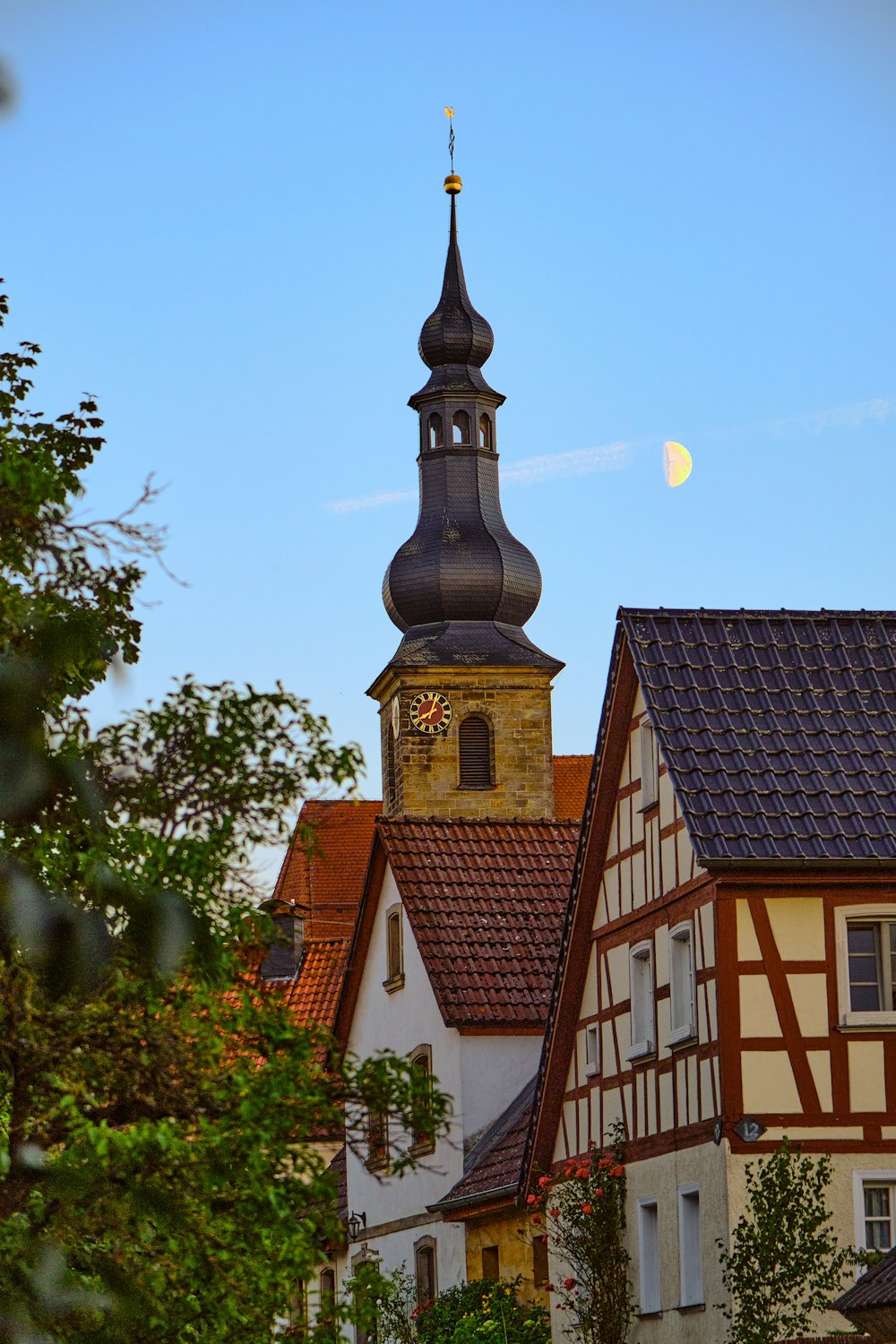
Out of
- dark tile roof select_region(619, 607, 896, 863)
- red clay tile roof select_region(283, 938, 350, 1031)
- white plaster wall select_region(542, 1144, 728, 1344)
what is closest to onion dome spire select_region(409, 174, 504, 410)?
red clay tile roof select_region(283, 938, 350, 1031)

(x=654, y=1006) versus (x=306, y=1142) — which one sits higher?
(x=654, y=1006)

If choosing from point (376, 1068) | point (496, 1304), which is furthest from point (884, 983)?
point (376, 1068)

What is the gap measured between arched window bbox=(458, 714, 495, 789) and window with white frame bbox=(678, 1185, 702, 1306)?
136 ft

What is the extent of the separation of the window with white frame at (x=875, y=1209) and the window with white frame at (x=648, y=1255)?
2577 mm

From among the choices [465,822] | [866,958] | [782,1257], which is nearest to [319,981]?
[465,822]

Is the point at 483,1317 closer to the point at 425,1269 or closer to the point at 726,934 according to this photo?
the point at 425,1269

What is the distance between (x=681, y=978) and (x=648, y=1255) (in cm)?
272

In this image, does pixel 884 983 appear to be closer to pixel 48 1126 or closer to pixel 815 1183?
pixel 815 1183

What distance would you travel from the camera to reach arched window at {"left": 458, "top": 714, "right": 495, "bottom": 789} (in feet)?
207

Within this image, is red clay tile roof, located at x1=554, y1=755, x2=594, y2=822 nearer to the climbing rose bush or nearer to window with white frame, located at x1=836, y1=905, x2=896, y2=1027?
the climbing rose bush

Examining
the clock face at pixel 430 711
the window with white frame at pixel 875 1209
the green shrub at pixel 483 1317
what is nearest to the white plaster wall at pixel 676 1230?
the window with white frame at pixel 875 1209

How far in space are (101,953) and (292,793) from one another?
6.05 feet

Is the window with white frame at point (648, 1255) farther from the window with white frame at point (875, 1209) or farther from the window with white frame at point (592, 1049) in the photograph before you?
the window with white frame at point (875, 1209)

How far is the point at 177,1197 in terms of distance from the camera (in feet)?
39.7
